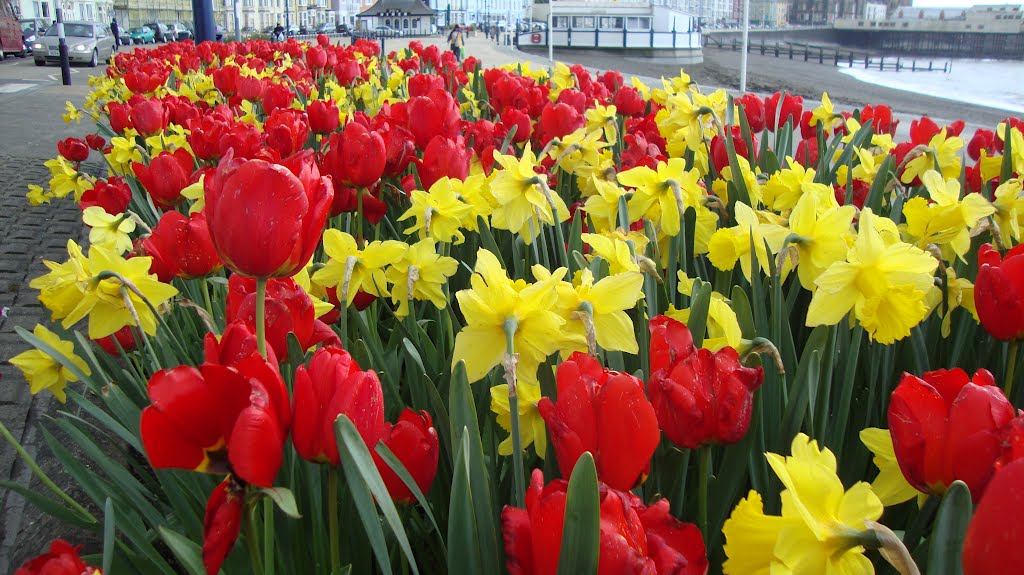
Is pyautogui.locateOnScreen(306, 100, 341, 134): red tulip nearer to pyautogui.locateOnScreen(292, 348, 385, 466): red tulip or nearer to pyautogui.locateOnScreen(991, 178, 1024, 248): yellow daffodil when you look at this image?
pyautogui.locateOnScreen(991, 178, 1024, 248): yellow daffodil

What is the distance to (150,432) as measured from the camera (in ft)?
2.27

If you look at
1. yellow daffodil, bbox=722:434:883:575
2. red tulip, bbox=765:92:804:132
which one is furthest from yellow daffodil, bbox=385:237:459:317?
red tulip, bbox=765:92:804:132

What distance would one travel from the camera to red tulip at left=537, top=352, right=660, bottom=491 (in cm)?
73

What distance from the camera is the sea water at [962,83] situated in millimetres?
27881

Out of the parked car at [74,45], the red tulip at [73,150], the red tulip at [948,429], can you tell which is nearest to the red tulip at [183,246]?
the red tulip at [948,429]

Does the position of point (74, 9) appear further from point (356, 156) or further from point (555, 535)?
point (555, 535)

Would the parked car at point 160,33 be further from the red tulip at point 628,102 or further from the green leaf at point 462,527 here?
the green leaf at point 462,527

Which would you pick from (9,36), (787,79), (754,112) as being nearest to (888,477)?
(754,112)

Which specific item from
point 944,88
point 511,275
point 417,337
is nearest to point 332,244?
point 417,337

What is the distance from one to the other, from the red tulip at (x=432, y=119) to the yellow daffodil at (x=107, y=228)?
0.82 meters

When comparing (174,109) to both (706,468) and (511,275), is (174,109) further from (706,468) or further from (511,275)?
→ (706,468)

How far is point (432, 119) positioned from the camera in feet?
7.41

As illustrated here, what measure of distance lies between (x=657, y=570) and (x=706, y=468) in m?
0.28

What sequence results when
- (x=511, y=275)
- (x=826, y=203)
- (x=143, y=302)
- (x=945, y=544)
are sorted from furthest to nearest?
(x=511, y=275) → (x=826, y=203) → (x=143, y=302) → (x=945, y=544)
